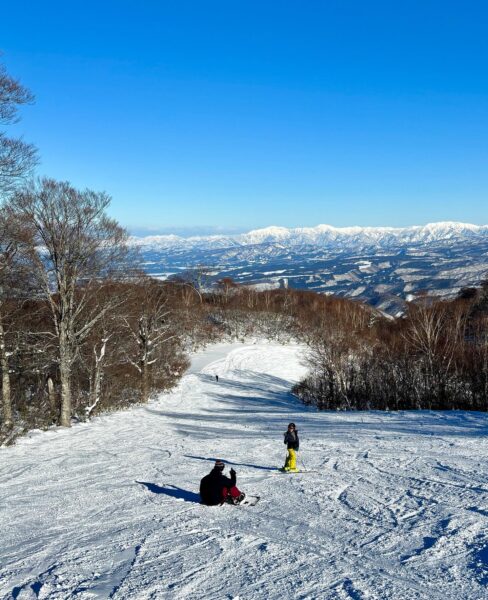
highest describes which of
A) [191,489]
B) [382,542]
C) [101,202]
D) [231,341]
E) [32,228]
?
[101,202]

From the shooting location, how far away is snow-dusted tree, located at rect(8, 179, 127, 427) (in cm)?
1664

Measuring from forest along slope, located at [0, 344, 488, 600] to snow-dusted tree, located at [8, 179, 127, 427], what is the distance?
186 inches

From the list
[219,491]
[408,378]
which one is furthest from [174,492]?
[408,378]

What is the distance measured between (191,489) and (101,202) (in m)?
11.9

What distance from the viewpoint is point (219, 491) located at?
956 centimetres

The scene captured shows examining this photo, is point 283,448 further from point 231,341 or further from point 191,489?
point 231,341

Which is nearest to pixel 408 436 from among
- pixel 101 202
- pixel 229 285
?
pixel 101 202

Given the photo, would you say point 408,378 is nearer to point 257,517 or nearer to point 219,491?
point 219,491

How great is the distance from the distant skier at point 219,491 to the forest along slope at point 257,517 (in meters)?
0.19

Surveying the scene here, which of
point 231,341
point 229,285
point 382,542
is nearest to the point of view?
point 382,542

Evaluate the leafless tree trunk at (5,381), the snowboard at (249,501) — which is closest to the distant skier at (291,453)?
the snowboard at (249,501)

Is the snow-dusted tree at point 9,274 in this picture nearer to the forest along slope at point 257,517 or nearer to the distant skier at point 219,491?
the forest along slope at point 257,517

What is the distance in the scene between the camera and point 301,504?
30.7 ft

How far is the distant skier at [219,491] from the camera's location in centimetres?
955
